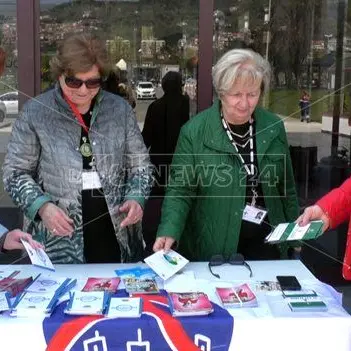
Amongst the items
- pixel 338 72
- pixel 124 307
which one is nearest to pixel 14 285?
pixel 124 307

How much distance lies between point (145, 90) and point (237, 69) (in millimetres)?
2399

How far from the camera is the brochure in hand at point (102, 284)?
1617 mm

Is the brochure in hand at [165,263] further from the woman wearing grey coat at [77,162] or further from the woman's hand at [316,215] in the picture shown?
the woman's hand at [316,215]

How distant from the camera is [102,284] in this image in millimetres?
1659

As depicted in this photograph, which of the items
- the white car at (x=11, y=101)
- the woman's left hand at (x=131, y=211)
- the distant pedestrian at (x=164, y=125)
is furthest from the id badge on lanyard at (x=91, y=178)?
the distant pedestrian at (x=164, y=125)

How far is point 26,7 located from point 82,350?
6.48 ft

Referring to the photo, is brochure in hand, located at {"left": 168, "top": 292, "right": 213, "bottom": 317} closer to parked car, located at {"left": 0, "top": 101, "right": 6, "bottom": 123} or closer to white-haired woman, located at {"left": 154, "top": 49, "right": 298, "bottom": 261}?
white-haired woman, located at {"left": 154, "top": 49, "right": 298, "bottom": 261}

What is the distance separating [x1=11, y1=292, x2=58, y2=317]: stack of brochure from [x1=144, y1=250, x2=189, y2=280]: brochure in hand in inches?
13.7

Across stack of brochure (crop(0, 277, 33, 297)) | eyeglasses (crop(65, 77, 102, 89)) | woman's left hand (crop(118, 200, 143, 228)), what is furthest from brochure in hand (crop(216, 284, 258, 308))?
eyeglasses (crop(65, 77, 102, 89))

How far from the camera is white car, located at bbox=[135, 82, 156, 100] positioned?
163 inches

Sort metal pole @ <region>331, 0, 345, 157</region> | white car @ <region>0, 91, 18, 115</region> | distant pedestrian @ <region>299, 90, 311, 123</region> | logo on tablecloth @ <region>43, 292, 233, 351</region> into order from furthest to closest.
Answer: distant pedestrian @ <region>299, 90, 311, 123</region>, metal pole @ <region>331, 0, 345, 157</region>, white car @ <region>0, 91, 18, 115</region>, logo on tablecloth @ <region>43, 292, 233, 351</region>

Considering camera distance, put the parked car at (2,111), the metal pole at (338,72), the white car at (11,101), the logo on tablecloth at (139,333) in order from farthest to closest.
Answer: the metal pole at (338,72) → the parked car at (2,111) → the white car at (11,101) → the logo on tablecloth at (139,333)

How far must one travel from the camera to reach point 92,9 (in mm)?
4590

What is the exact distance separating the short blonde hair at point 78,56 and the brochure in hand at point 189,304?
0.83 meters
